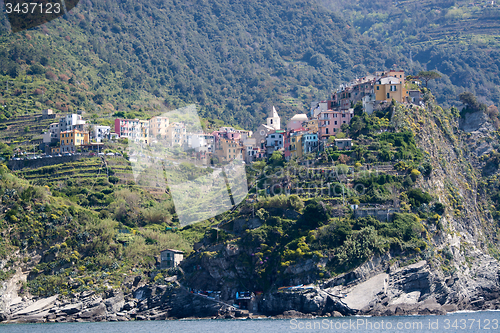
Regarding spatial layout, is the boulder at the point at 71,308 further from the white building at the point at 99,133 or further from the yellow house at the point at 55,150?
the white building at the point at 99,133

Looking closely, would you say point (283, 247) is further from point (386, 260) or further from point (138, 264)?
point (138, 264)

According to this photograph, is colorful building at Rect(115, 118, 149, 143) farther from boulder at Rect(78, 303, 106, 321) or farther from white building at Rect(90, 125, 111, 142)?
boulder at Rect(78, 303, 106, 321)

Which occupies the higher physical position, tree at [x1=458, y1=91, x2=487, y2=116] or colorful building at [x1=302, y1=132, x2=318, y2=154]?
tree at [x1=458, y1=91, x2=487, y2=116]

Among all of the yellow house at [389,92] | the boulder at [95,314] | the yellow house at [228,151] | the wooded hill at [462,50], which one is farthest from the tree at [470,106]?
the boulder at [95,314]

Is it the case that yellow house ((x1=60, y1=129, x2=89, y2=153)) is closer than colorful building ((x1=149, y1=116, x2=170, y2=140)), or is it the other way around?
yellow house ((x1=60, y1=129, x2=89, y2=153))

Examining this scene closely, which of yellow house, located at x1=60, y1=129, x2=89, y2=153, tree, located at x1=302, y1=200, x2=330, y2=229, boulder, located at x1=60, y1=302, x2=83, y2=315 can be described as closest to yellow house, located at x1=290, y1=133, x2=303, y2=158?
tree, located at x1=302, y1=200, x2=330, y2=229

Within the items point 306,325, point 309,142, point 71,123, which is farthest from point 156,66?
point 306,325

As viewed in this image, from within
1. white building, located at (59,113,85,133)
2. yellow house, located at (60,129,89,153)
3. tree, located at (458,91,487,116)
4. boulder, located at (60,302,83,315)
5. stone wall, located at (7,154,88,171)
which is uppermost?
tree, located at (458,91,487,116)

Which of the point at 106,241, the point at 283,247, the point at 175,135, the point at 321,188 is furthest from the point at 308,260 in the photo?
the point at 175,135
